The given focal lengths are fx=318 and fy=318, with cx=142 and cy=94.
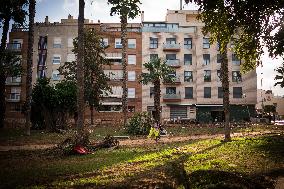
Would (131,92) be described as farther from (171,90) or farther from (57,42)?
(57,42)

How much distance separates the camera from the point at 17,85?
5844 cm

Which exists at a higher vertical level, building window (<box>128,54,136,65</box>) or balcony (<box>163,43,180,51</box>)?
balcony (<box>163,43,180,51</box>)

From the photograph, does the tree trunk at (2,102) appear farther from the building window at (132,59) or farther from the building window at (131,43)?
the building window at (131,43)

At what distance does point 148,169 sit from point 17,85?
51.8m

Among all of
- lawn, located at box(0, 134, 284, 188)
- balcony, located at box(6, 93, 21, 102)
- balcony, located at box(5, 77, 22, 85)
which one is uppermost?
balcony, located at box(5, 77, 22, 85)

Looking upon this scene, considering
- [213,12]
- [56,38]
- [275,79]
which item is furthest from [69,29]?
[213,12]

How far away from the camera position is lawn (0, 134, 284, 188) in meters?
9.77

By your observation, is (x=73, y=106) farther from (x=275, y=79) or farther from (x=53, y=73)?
(x=275, y=79)

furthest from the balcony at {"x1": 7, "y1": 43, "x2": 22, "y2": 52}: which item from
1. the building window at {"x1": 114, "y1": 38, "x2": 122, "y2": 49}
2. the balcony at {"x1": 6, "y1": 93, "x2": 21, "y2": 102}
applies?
the building window at {"x1": 114, "y1": 38, "x2": 122, "y2": 49}

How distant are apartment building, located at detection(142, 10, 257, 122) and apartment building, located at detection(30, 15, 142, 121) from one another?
1.83 metres

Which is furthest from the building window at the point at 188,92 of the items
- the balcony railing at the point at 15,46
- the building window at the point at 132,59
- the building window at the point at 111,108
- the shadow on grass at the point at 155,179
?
the shadow on grass at the point at 155,179

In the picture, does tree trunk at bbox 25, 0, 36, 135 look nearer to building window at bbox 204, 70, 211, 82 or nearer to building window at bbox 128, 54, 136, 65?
building window at bbox 128, 54, 136, 65

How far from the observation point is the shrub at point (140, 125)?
1283 inches

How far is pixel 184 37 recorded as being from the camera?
196 feet
